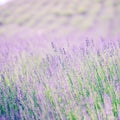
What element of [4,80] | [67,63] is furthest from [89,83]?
[4,80]

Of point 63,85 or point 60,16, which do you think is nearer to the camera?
point 63,85

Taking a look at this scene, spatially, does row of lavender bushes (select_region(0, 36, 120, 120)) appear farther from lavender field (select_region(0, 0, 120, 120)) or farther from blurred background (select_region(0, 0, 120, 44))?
blurred background (select_region(0, 0, 120, 44))

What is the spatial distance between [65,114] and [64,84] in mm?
246

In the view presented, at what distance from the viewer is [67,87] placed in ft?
8.25

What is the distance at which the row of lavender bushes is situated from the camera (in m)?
2.35

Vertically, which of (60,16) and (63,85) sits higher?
(60,16)

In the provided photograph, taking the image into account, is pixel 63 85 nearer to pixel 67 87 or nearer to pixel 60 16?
pixel 67 87

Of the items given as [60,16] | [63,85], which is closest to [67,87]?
[63,85]

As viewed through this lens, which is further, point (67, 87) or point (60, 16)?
point (60, 16)

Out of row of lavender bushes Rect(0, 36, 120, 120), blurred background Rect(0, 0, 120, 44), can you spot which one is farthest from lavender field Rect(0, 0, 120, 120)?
blurred background Rect(0, 0, 120, 44)

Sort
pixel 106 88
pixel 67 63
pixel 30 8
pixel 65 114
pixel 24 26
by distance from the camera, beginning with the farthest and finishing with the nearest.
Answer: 1. pixel 30 8
2. pixel 24 26
3. pixel 67 63
4. pixel 106 88
5. pixel 65 114

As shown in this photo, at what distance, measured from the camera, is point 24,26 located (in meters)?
15.0

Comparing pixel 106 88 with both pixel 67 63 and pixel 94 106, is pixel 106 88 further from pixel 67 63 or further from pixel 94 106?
pixel 67 63

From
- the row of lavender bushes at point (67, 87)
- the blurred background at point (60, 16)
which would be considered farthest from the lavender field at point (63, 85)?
the blurred background at point (60, 16)
